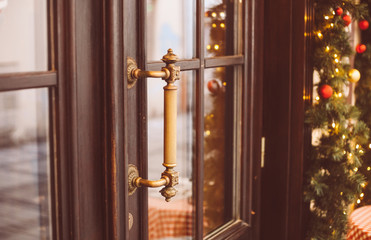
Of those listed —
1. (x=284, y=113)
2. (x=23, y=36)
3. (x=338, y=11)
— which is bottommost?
(x=284, y=113)

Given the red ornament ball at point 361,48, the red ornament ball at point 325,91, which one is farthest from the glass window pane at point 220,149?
the red ornament ball at point 361,48

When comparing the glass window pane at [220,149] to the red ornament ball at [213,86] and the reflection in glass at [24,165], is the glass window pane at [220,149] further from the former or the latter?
the reflection in glass at [24,165]

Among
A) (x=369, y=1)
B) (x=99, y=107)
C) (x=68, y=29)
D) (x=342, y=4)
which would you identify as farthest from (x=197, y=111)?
(x=369, y=1)

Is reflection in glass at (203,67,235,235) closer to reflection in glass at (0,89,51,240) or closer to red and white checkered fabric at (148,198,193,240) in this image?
red and white checkered fabric at (148,198,193,240)

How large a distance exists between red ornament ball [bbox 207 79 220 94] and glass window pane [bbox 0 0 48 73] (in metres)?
0.85

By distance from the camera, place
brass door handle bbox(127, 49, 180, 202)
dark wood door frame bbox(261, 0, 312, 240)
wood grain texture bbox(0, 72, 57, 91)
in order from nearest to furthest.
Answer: wood grain texture bbox(0, 72, 57, 91)
brass door handle bbox(127, 49, 180, 202)
dark wood door frame bbox(261, 0, 312, 240)

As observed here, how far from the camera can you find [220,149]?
6.50 feet

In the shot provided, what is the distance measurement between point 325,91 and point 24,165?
1569 mm

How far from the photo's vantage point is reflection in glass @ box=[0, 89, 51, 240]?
1021 mm

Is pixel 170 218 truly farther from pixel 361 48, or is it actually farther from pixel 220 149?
pixel 361 48

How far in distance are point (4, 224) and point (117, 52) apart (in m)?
0.49

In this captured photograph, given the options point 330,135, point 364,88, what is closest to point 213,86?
point 330,135

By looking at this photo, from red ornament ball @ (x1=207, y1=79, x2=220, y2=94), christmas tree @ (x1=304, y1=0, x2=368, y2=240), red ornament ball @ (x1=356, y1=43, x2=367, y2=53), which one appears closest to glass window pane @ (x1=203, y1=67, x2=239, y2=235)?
red ornament ball @ (x1=207, y1=79, x2=220, y2=94)

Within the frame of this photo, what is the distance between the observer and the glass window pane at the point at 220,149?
6.21 feet
